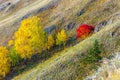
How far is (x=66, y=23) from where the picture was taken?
102000 mm

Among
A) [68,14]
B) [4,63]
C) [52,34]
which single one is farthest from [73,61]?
[68,14]

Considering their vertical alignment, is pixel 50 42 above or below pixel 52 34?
above

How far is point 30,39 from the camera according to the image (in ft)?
318

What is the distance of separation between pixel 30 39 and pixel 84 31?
730 inches

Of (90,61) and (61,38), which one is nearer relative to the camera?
(90,61)

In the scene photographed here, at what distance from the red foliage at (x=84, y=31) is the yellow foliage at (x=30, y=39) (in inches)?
475

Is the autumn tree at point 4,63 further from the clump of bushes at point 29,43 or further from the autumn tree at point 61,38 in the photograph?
the autumn tree at point 61,38

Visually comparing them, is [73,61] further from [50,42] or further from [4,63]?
[4,63]

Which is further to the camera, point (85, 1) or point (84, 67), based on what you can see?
point (85, 1)

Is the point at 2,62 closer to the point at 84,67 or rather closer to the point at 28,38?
the point at 28,38

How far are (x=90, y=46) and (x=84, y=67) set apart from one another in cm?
689

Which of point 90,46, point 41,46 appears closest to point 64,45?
point 41,46

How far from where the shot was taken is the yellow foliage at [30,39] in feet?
313

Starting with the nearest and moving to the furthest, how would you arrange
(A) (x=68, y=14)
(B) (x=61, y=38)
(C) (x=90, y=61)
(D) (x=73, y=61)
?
(C) (x=90, y=61), (D) (x=73, y=61), (B) (x=61, y=38), (A) (x=68, y=14)
